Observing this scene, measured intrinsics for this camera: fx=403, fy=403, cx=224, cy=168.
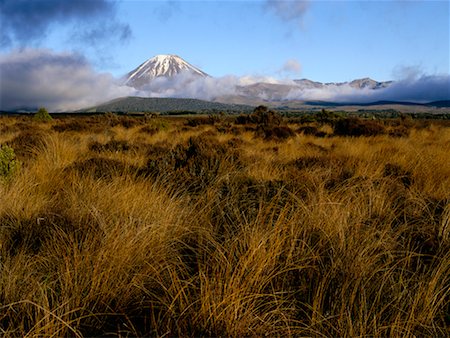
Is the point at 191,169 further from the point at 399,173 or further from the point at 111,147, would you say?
the point at 111,147

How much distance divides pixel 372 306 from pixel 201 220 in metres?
1.62

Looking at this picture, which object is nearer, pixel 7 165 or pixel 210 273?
pixel 210 273

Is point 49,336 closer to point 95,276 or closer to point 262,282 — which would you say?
point 95,276

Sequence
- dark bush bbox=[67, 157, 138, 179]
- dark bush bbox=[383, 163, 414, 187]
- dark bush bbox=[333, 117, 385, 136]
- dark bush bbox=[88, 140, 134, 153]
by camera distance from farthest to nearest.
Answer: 1. dark bush bbox=[333, 117, 385, 136]
2. dark bush bbox=[88, 140, 134, 153]
3. dark bush bbox=[383, 163, 414, 187]
4. dark bush bbox=[67, 157, 138, 179]

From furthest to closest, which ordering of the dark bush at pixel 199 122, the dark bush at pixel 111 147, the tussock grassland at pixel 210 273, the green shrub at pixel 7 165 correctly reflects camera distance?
1. the dark bush at pixel 199 122
2. the dark bush at pixel 111 147
3. the green shrub at pixel 7 165
4. the tussock grassland at pixel 210 273

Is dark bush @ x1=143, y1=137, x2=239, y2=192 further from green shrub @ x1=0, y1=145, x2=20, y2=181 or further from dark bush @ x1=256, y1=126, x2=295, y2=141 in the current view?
dark bush @ x1=256, y1=126, x2=295, y2=141

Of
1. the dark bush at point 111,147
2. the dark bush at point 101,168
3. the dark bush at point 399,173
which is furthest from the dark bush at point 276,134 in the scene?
the dark bush at point 101,168

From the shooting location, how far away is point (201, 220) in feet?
10.9

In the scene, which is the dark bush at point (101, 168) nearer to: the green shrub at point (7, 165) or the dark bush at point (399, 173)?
the green shrub at point (7, 165)

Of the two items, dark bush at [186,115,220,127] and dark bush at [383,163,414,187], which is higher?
dark bush at [186,115,220,127]

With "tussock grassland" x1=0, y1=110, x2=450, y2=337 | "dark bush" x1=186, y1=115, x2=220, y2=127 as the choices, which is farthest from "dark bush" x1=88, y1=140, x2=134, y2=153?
"dark bush" x1=186, y1=115, x2=220, y2=127

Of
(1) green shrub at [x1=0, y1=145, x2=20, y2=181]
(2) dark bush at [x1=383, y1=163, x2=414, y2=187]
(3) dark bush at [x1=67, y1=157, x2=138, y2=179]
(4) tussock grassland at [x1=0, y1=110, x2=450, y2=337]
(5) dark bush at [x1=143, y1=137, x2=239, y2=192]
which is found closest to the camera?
(4) tussock grassland at [x1=0, y1=110, x2=450, y2=337]

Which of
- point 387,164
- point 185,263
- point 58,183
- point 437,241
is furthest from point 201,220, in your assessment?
point 387,164

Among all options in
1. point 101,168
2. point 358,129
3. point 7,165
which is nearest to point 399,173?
point 101,168
